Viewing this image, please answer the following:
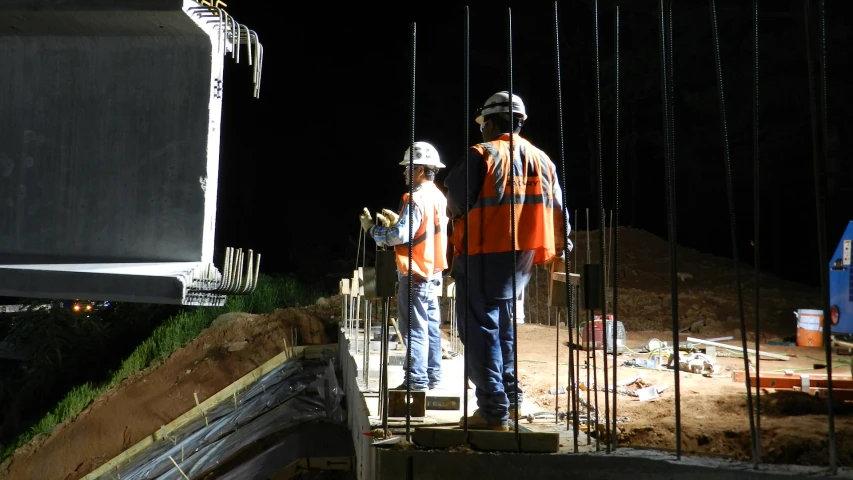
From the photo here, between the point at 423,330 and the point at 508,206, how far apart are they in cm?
154

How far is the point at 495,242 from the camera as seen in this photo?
357 centimetres

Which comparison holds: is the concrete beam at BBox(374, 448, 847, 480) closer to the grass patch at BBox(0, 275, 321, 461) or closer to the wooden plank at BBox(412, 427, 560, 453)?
the wooden plank at BBox(412, 427, 560, 453)

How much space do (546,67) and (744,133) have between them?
5.60 meters

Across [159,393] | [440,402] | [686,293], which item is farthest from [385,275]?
[686,293]

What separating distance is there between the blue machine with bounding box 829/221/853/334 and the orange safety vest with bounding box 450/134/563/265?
6.16 metres

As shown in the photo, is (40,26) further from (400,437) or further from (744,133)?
(744,133)

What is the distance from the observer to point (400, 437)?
138 inches

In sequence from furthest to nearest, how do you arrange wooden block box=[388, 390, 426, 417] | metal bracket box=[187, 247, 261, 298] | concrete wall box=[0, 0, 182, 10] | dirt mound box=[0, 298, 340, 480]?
dirt mound box=[0, 298, 340, 480] → metal bracket box=[187, 247, 261, 298] → concrete wall box=[0, 0, 182, 10] → wooden block box=[388, 390, 426, 417]

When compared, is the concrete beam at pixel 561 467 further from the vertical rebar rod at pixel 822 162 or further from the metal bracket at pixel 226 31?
the metal bracket at pixel 226 31

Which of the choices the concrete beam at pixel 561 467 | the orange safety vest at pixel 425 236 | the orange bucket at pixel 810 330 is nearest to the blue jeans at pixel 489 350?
the concrete beam at pixel 561 467

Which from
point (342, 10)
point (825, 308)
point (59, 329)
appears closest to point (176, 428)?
point (59, 329)

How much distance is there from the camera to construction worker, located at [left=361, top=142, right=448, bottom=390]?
15.6 feet

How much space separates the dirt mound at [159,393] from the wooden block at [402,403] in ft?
19.0

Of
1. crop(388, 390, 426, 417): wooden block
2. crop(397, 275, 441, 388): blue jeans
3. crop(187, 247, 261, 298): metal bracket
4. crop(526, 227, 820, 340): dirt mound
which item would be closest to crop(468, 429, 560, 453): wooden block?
crop(388, 390, 426, 417): wooden block
